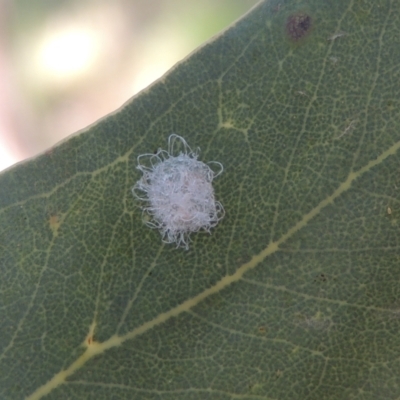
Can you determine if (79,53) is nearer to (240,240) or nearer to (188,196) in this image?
(188,196)

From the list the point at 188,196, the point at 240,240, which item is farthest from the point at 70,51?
the point at 240,240

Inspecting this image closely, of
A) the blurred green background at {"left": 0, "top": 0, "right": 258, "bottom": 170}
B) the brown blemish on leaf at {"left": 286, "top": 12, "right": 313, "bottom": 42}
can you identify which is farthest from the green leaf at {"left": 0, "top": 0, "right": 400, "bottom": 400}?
the blurred green background at {"left": 0, "top": 0, "right": 258, "bottom": 170}

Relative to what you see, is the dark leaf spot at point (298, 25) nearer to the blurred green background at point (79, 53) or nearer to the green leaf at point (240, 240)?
the green leaf at point (240, 240)

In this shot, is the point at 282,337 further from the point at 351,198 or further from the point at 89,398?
the point at 89,398

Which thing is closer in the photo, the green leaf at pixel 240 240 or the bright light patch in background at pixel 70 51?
the green leaf at pixel 240 240

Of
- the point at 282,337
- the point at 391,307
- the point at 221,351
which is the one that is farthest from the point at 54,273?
the point at 391,307

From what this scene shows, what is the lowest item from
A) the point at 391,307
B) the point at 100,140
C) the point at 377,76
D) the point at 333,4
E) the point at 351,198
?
the point at 391,307

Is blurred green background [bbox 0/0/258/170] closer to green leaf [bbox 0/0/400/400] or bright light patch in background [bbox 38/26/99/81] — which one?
bright light patch in background [bbox 38/26/99/81]

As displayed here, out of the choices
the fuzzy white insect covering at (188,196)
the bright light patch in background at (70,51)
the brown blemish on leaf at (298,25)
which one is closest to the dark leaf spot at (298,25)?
the brown blemish on leaf at (298,25)
